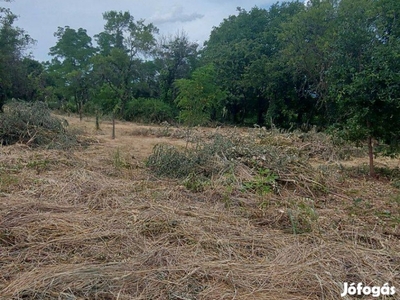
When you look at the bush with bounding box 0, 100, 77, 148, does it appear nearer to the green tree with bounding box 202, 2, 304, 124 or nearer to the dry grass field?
the dry grass field

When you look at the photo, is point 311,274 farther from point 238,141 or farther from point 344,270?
point 238,141

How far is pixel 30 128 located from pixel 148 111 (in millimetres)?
10865

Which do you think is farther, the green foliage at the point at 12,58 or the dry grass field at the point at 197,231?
the green foliage at the point at 12,58

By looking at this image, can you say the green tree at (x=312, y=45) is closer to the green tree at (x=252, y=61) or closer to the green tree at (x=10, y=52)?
the green tree at (x=252, y=61)

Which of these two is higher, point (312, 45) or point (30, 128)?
point (312, 45)

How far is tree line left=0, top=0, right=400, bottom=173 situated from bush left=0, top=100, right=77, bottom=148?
3.48 meters

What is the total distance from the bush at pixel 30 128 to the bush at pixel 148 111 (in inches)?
389

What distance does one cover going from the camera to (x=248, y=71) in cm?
1628

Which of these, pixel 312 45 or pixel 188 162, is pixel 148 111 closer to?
pixel 312 45

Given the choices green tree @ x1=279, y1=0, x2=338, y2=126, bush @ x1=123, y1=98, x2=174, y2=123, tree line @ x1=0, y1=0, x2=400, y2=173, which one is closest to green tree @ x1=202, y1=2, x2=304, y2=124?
tree line @ x1=0, y1=0, x2=400, y2=173

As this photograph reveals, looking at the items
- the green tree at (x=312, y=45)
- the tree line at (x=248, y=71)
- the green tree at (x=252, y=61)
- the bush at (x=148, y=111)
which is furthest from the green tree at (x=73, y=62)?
the green tree at (x=312, y=45)

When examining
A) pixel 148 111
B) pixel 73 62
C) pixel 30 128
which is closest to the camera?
pixel 30 128

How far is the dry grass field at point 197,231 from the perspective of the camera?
85.0 inches

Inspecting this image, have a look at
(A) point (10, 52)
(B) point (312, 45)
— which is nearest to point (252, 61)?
(B) point (312, 45)
